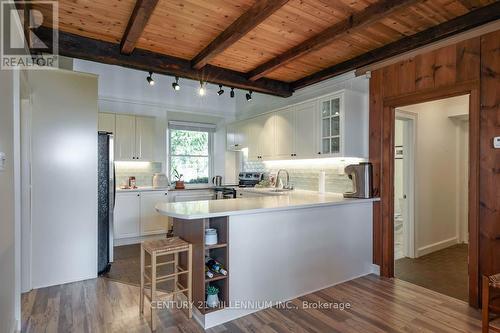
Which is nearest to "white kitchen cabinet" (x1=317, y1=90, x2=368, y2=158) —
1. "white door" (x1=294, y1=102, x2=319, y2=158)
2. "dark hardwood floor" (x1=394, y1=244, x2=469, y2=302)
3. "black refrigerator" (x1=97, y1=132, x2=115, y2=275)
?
"white door" (x1=294, y1=102, x2=319, y2=158)

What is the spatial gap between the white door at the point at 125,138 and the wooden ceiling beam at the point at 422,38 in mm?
3284

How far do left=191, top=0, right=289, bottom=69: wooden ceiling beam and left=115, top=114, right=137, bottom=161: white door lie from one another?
6.81 ft

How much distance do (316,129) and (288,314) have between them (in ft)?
7.97

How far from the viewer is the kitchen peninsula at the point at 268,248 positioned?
2.42m

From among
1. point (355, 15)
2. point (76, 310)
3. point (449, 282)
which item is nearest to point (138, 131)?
point (76, 310)

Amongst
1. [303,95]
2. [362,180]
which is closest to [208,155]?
[303,95]

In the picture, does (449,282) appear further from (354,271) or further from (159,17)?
(159,17)

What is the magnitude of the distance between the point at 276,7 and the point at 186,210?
1813 millimetres

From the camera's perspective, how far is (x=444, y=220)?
4531mm

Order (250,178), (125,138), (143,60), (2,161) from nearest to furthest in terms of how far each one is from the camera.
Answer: (2,161), (143,60), (125,138), (250,178)

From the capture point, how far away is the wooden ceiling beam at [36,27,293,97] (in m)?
2.91

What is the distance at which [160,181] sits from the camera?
527 centimetres

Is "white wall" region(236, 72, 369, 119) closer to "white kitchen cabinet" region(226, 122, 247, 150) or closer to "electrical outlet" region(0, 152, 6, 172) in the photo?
"white kitchen cabinet" region(226, 122, 247, 150)

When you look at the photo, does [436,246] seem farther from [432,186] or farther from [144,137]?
[144,137]
